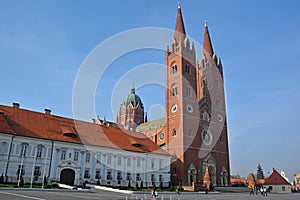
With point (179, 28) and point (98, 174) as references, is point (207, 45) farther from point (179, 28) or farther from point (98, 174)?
point (98, 174)

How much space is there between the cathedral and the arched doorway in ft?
69.2

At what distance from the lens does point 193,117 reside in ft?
190

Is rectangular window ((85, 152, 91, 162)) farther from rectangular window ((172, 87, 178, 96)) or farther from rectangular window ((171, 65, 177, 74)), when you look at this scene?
rectangular window ((171, 65, 177, 74))

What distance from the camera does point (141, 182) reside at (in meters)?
45.6

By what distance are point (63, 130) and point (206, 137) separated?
31787mm

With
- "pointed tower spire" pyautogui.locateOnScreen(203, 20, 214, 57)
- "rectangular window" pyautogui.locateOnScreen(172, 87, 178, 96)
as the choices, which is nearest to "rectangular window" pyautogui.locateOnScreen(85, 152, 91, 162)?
"rectangular window" pyautogui.locateOnScreen(172, 87, 178, 96)

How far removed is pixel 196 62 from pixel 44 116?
38153mm

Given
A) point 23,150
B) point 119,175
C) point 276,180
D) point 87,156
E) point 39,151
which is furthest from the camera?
point 276,180

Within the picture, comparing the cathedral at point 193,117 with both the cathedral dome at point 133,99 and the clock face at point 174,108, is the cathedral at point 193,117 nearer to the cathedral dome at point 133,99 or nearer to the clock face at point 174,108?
the clock face at point 174,108

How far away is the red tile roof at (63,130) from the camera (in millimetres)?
35844

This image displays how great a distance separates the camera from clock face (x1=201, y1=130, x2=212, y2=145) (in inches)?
2306

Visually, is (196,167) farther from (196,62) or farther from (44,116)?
(44,116)

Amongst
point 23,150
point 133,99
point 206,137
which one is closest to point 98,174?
point 23,150

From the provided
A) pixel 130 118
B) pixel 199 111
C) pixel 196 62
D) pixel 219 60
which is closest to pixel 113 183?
pixel 199 111
